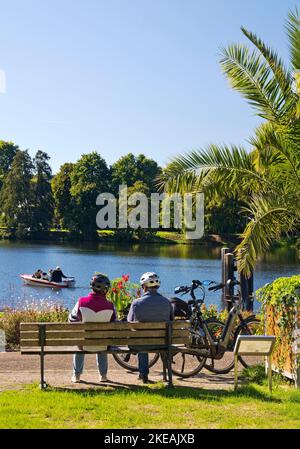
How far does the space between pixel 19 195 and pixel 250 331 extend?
302 ft

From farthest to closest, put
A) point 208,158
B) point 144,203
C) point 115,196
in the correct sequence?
point 115,196, point 144,203, point 208,158

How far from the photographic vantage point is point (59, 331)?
26.9 feet

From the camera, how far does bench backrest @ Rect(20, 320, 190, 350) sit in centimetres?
818

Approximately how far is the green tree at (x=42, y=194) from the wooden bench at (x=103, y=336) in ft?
295

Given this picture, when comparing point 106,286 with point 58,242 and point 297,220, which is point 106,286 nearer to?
point 297,220

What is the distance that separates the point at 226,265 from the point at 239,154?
204 inches

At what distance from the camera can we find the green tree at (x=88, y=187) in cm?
9094

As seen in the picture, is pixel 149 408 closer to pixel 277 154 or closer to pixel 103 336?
pixel 103 336

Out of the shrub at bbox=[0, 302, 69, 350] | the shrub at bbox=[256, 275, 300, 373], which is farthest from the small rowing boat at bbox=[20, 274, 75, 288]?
the shrub at bbox=[256, 275, 300, 373]

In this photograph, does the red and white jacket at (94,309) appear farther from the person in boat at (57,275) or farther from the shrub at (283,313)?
the person in boat at (57,275)

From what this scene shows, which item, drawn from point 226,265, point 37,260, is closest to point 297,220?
point 226,265

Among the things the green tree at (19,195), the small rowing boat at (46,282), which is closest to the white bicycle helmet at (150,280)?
the small rowing boat at (46,282)

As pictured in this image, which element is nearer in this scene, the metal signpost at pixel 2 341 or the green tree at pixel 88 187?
the metal signpost at pixel 2 341

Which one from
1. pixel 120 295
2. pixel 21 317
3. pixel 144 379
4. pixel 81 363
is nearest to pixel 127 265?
pixel 120 295
